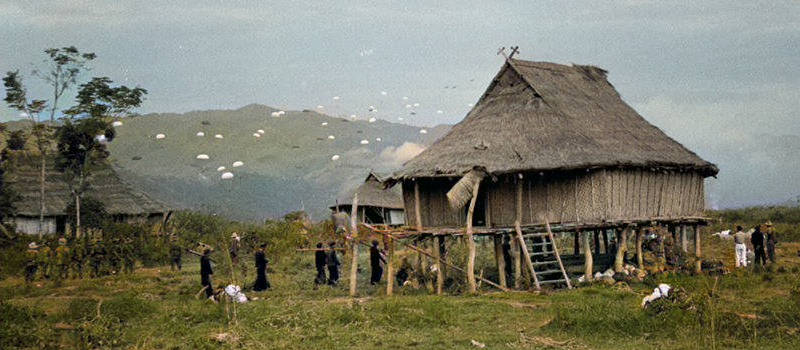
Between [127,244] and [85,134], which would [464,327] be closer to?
[127,244]

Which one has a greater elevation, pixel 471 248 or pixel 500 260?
pixel 471 248

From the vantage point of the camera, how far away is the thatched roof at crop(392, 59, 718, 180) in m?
21.5

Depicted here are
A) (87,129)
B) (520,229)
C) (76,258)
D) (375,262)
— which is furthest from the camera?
(87,129)

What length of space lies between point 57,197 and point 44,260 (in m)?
16.5

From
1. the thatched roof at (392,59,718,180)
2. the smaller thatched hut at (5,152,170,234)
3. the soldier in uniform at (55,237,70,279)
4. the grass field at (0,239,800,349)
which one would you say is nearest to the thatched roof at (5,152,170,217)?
the smaller thatched hut at (5,152,170,234)

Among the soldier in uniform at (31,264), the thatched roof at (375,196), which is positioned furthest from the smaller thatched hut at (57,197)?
the soldier in uniform at (31,264)

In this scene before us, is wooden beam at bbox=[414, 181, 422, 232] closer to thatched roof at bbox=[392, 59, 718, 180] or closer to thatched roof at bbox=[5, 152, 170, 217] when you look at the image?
thatched roof at bbox=[392, 59, 718, 180]

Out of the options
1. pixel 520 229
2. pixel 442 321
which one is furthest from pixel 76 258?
pixel 442 321

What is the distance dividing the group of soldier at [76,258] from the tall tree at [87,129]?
474 inches

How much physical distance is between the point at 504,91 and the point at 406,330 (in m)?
11.7

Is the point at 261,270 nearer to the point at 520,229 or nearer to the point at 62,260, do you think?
the point at 520,229

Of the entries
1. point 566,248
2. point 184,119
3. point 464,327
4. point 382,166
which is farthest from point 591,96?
point 184,119

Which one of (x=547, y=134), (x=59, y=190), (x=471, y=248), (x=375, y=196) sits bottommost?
(x=471, y=248)

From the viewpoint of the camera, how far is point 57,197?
4031 centimetres
